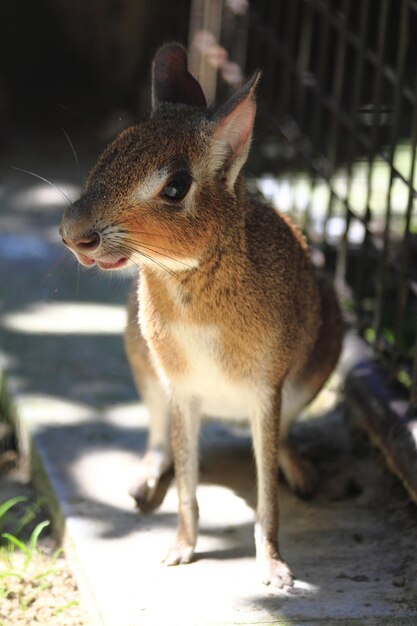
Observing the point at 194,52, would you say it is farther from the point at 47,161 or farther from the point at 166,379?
the point at 166,379

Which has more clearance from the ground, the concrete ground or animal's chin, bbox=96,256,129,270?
animal's chin, bbox=96,256,129,270

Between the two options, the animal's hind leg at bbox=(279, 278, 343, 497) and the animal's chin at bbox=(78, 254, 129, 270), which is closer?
Result: the animal's chin at bbox=(78, 254, 129, 270)

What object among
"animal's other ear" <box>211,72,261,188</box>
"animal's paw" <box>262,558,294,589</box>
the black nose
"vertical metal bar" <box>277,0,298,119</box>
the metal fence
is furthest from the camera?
"vertical metal bar" <box>277,0,298,119</box>

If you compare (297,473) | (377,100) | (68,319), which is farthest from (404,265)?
(68,319)

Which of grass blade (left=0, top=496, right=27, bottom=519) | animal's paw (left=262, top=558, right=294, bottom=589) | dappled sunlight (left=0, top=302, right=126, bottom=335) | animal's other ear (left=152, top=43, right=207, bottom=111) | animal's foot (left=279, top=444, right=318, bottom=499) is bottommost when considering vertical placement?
grass blade (left=0, top=496, right=27, bottom=519)

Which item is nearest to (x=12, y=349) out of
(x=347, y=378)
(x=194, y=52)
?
(x=347, y=378)

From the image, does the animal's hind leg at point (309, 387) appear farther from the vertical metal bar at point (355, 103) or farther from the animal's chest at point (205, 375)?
the vertical metal bar at point (355, 103)

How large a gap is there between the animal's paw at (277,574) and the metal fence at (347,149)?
848mm

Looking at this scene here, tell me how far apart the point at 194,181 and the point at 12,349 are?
2386 mm

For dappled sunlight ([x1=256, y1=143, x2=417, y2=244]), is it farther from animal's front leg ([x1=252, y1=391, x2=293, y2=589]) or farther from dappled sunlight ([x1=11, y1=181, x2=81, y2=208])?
animal's front leg ([x1=252, y1=391, x2=293, y2=589])

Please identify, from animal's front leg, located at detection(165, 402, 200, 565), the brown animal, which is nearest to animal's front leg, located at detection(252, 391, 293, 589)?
the brown animal

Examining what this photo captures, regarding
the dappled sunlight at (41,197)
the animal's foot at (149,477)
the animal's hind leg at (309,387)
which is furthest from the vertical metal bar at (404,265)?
the dappled sunlight at (41,197)

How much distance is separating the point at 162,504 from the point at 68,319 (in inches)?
69.7

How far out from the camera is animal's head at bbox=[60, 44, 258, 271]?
335 centimetres
